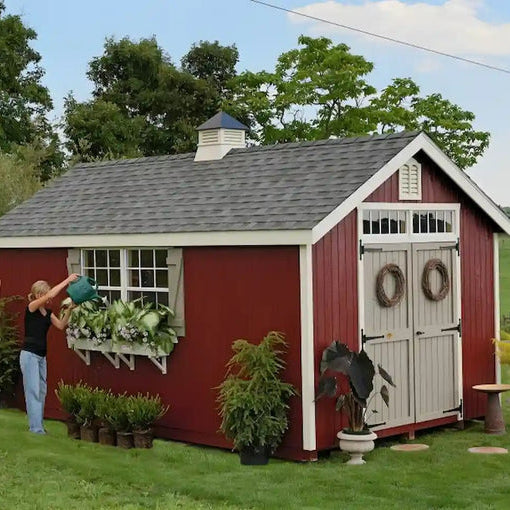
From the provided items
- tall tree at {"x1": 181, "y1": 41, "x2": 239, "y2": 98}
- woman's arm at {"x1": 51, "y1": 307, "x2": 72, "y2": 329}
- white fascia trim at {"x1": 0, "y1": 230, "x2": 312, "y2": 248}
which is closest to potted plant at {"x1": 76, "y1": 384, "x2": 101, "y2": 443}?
woman's arm at {"x1": 51, "y1": 307, "x2": 72, "y2": 329}

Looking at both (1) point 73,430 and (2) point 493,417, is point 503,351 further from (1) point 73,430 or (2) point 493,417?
(1) point 73,430

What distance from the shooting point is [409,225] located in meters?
12.5

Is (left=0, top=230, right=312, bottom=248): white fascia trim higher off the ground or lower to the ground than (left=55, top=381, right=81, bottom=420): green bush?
higher

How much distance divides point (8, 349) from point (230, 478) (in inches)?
187

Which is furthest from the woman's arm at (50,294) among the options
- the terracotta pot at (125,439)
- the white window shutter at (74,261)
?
the terracotta pot at (125,439)

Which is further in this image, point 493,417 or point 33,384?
point 493,417

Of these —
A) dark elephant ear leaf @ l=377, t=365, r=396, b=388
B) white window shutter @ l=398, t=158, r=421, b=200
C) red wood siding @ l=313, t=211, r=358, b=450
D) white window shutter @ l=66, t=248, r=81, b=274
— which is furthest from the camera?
white window shutter @ l=66, t=248, r=81, b=274

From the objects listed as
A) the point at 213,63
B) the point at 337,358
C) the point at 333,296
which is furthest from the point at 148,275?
the point at 213,63

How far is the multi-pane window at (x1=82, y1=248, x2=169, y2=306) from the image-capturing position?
1261cm

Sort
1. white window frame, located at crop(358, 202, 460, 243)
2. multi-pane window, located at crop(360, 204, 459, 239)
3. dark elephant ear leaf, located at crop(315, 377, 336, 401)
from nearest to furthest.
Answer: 1. dark elephant ear leaf, located at crop(315, 377, 336, 401)
2. white window frame, located at crop(358, 202, 460, 243)
3. multi-pane window, located at crop(360, 204, 459, 239)

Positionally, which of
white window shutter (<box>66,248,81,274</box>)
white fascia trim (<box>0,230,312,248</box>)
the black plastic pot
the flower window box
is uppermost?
white fascia trim (<box>0,230,312,248</box>)

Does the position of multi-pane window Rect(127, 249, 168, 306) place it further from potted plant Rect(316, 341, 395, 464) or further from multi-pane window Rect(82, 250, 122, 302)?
potted plant Rect(316, 341, 395, 464)

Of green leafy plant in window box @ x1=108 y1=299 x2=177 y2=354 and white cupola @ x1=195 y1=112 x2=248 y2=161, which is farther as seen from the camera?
white cupola @ x1=195 y1=112 x2=248 y2=161

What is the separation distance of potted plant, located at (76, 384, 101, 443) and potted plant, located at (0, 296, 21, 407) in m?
1.95
